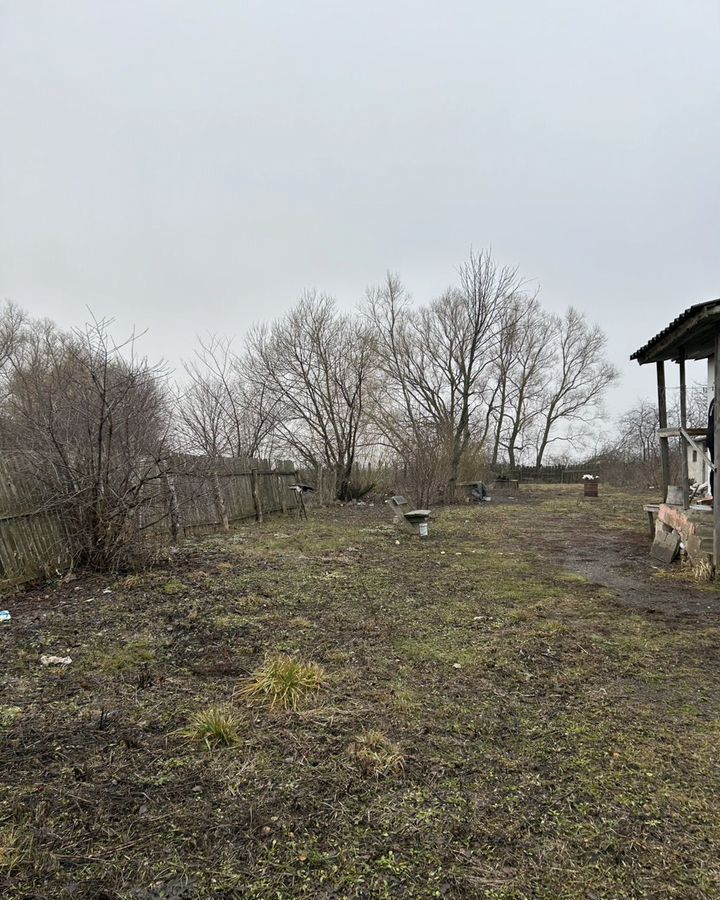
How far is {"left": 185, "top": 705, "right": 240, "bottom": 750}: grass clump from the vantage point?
2293mm

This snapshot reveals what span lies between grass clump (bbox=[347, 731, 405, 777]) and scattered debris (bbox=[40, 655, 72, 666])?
2.10m

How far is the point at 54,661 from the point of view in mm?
3240

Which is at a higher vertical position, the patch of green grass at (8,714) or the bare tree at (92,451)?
the bare tree at (92,451)

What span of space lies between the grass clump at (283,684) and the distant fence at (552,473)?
3188 cm

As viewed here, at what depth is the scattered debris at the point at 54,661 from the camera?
3.22 meters

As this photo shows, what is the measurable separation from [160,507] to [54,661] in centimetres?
455

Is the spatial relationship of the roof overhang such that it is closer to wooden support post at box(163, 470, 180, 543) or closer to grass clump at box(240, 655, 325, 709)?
grass clump at box(240, 655, 325, 709)

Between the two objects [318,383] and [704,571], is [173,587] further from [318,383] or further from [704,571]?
[318,383]

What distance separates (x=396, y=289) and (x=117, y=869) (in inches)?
955

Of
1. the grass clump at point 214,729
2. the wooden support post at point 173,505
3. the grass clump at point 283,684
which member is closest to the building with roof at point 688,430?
the grass clump at point 283,684

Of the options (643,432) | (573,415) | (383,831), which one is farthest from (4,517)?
(573,415)

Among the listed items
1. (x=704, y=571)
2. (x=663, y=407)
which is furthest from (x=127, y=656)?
(x=663, y=407)

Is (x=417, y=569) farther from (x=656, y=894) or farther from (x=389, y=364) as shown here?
(x=389, y=364)

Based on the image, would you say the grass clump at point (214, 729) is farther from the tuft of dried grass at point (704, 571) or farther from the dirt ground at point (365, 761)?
the tuft of dried grass at point (704, 571)
